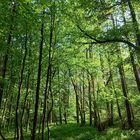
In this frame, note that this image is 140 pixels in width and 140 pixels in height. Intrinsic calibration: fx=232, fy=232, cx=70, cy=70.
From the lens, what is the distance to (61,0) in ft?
44.1

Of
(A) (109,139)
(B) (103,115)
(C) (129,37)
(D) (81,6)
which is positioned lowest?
(A) (109,139)

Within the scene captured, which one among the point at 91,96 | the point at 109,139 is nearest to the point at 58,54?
the point at 109,139

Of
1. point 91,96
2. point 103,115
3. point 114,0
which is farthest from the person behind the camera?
point 103,115

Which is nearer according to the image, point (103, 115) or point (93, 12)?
point (93, 12)

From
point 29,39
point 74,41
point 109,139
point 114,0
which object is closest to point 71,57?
point 29,39

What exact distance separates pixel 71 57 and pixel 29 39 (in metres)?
4.11

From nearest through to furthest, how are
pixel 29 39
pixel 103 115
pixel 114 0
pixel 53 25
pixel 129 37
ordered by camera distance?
pixel 114 0
pixel 129 37
pixel 53 25
pixel 29 39
pixel 103 115

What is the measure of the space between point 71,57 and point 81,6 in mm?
7909

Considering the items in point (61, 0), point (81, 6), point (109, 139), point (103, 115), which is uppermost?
point (61, 0)

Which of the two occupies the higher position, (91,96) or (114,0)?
(114,0)

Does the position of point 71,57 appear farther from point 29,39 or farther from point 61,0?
point 61,0

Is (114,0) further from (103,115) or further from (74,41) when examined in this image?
(103,115)

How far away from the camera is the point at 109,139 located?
18.0 metres

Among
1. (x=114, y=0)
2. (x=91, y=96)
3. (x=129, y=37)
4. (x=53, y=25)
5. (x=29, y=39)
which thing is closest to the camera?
(x=114, y=0)
